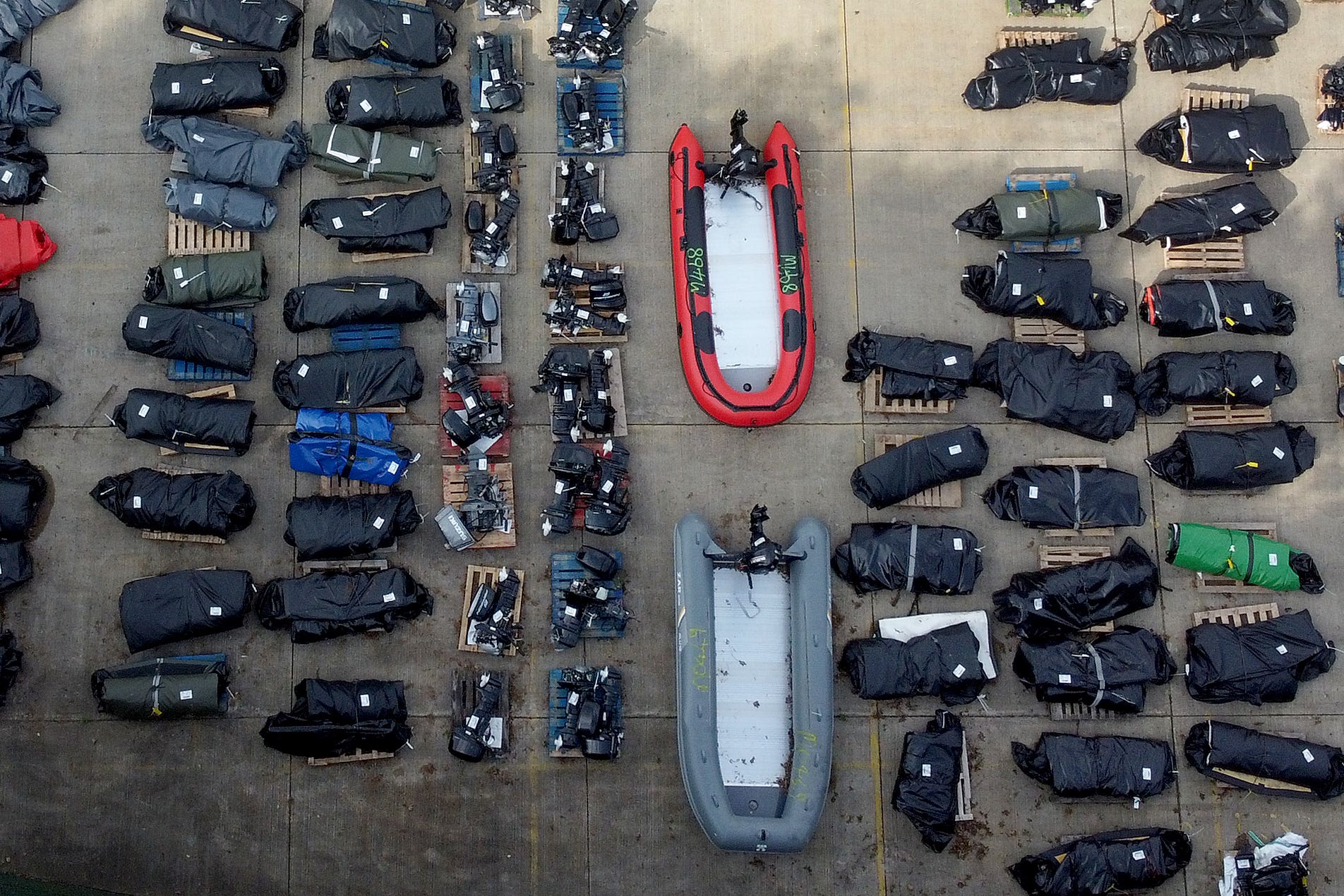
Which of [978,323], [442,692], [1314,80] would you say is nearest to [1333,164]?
[1314,80]

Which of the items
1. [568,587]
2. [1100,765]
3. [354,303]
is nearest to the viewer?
[1100,765]

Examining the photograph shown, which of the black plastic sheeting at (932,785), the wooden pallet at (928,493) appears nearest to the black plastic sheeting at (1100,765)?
the black plastic sheeting at (932,785)

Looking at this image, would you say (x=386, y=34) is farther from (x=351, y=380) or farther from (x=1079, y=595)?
(x=1079, y=595)

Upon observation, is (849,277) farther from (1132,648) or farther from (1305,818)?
(1305,818)

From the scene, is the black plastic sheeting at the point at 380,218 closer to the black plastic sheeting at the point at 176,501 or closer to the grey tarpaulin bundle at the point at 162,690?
the black plastic sheeting at the point at 176,501

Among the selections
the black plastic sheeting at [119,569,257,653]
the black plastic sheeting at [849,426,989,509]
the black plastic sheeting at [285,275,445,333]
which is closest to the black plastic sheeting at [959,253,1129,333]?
the black plastic sheeting at [849,426,989,509]

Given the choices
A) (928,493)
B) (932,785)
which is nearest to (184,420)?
(928,493)
